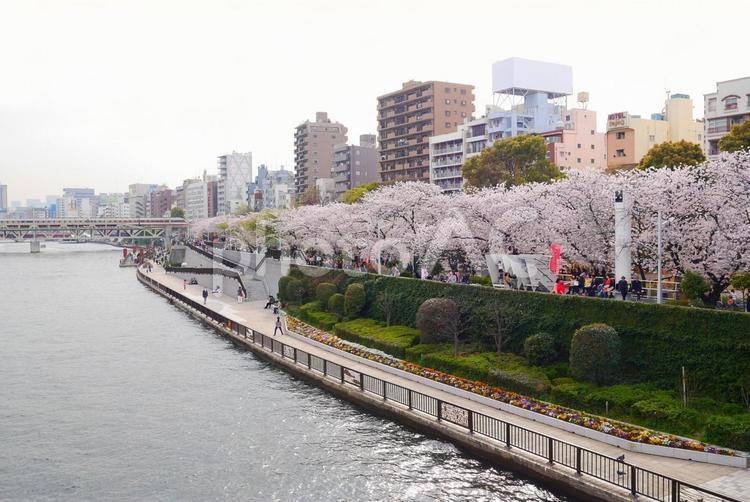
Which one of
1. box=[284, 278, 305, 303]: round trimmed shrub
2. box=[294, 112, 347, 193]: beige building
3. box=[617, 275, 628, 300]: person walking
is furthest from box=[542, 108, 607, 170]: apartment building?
box=[294, 112, 347, 193]: beige building

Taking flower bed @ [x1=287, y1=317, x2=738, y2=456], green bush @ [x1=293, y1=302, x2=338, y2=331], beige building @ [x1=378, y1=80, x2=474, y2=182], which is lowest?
flower bed @ [x1=287, y1=317, x2=738, y2=456]

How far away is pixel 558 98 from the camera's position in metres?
86.8

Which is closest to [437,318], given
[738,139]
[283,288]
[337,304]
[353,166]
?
[337,304]

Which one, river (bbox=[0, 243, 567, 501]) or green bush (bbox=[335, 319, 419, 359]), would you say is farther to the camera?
green bush (bbox=[335, 319, 419, 359])

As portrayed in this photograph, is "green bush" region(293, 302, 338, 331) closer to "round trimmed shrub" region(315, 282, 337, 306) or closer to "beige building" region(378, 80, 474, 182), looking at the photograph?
"round trimmed shrub" region(315, 282, 337, 306)

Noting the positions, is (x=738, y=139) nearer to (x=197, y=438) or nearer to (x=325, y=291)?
(x=325, y=291)

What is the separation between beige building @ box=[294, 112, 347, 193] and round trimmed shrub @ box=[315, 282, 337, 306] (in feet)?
335

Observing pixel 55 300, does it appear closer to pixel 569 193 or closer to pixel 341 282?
pixel 341 282

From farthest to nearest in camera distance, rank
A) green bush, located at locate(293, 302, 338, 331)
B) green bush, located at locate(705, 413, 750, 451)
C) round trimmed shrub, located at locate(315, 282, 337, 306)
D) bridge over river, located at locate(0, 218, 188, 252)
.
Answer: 1. bridge over river, located at locate(0, 218, 188, 252)
2. round trimmed shrub, located at locate(315, 282, 337, 306)
3. green bush, located at locate(293, 302, 338, 331)
4. green bush, located at locate(705, 413, 750, 451)

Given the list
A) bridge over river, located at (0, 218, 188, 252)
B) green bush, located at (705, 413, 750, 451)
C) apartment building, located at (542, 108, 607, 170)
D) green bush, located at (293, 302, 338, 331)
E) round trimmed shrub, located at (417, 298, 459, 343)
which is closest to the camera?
green bush, located at (705, 413, 750, 451)

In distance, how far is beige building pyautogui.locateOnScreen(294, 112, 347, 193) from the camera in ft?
481

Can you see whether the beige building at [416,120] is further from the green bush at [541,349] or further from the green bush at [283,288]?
the green bush at [541,349]

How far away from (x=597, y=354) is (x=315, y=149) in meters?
129

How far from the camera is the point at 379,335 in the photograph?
111ft
